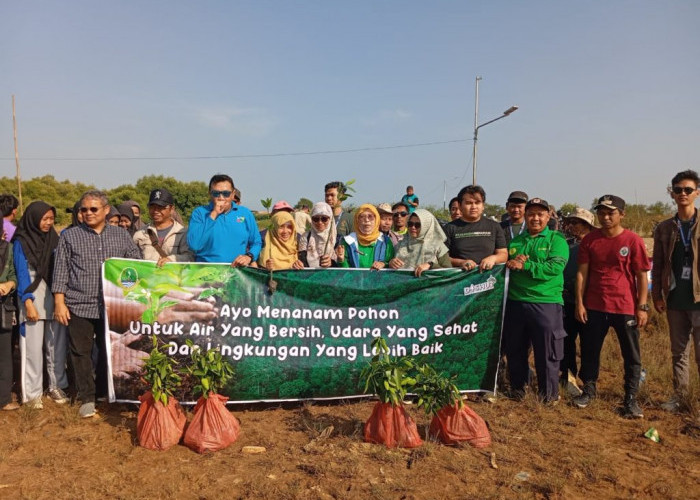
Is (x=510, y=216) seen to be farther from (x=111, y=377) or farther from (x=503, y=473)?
(x=111, y=377)

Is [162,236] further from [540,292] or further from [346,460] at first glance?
[540,292]

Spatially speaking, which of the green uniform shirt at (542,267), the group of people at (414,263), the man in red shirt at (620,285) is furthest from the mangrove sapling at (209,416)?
the man in red shirt at (620,285)

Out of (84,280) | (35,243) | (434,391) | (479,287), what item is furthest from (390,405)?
(35,243)

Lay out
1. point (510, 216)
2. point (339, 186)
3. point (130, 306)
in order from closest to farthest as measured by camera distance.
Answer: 1. point (130, 306)
2. point (510, 216)
3. point (339, 186)

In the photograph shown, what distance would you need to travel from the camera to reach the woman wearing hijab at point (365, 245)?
477cm

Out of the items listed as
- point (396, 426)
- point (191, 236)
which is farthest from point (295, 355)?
point (191, 236)

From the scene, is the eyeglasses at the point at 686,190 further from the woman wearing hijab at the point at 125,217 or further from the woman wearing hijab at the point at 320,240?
the woman wearing hijab at the point at 125,217

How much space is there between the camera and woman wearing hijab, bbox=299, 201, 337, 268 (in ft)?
16.0

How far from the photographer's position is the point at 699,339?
4270 millimetres

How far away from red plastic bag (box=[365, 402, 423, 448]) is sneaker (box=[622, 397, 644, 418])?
2.05 meters

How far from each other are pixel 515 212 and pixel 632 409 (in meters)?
2.31

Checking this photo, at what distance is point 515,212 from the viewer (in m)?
5.55

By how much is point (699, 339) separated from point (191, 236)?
15.3ft

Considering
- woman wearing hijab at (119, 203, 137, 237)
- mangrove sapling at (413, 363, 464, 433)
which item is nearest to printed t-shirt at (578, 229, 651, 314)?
mangrove sapling at (413, 363, 464, 433)
